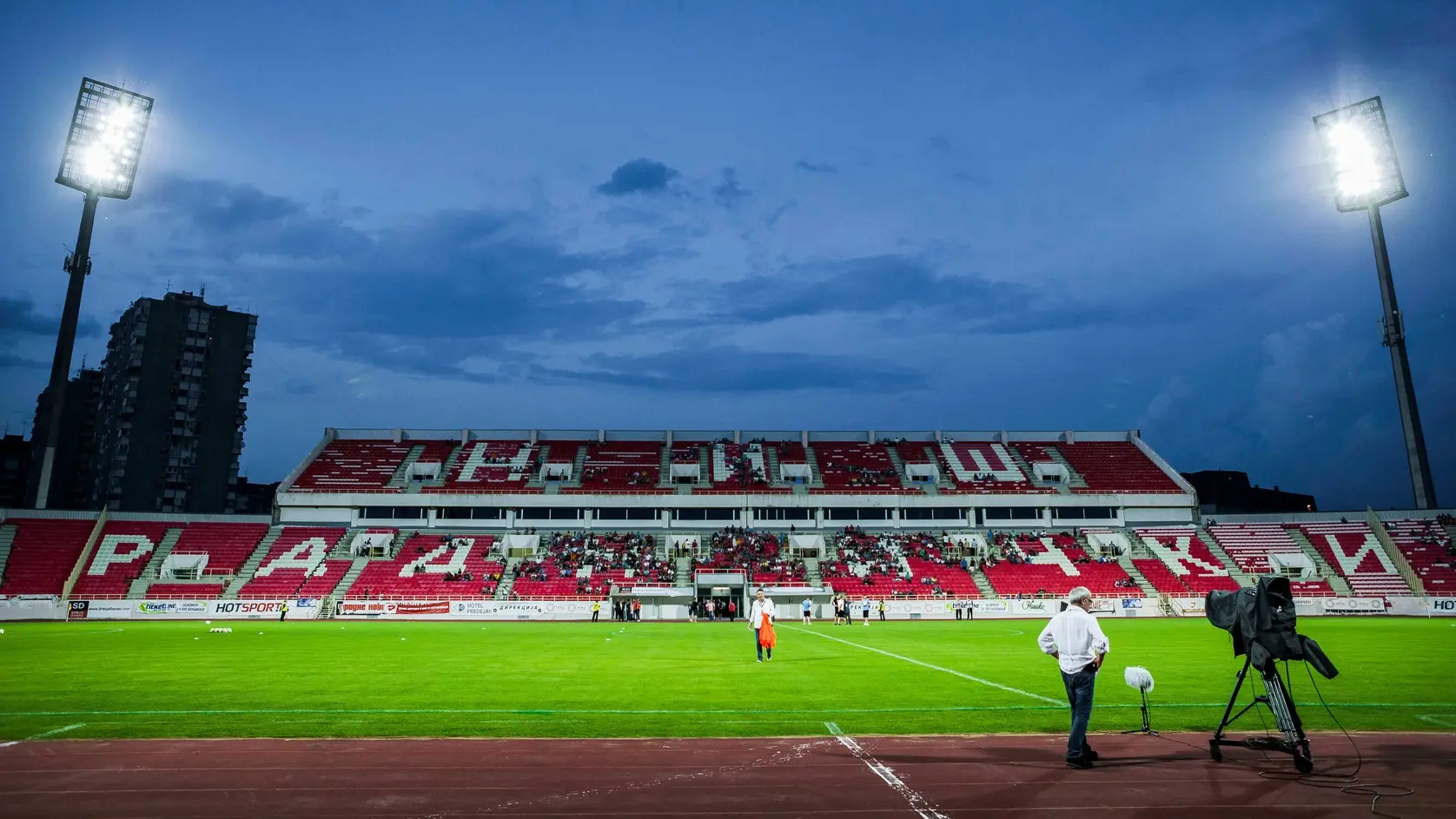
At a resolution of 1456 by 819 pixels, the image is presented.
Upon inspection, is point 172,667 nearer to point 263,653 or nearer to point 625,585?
point 263,653

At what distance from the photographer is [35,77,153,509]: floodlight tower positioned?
5059 centimetres

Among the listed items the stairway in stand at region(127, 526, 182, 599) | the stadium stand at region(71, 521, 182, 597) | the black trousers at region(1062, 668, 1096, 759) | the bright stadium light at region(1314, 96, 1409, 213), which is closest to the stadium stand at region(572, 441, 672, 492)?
the stairway in stand at region(127, 526, 182, 599)

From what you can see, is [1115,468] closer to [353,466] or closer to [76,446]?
[353,466]

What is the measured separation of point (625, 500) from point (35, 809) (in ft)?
205

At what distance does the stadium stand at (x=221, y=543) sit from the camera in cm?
5741

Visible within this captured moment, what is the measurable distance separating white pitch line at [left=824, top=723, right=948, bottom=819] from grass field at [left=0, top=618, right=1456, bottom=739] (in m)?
0.90

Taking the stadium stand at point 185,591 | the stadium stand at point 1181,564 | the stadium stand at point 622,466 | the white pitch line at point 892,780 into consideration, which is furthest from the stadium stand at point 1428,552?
the stadium stand at point 185,591

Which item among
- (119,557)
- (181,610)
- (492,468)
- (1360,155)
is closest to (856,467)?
(492,468)

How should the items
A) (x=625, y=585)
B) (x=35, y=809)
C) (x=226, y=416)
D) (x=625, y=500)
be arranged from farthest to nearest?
(x=226, y=416), (x=625, y=500), (x=625, y=585), (x=35, y=809)

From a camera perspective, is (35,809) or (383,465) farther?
(383,465)

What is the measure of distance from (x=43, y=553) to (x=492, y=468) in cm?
3146

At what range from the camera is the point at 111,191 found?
169ft

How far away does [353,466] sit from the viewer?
72375mm

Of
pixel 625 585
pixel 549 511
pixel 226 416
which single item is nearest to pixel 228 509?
pixel 226 416
